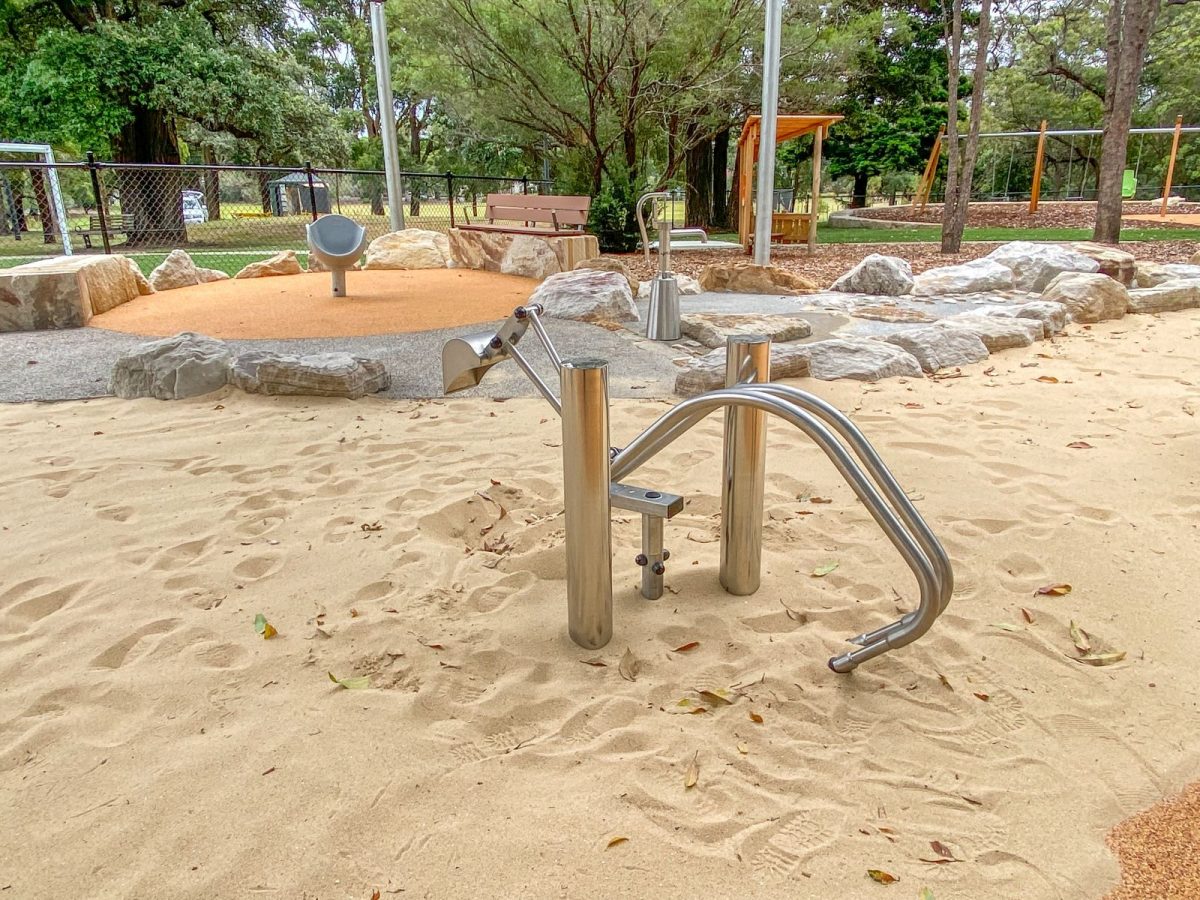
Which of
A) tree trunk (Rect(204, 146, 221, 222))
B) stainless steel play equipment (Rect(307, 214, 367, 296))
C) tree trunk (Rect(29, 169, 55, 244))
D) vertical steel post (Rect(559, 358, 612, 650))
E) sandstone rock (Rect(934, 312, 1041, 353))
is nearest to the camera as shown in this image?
vertical steel post (Rect(559, 358, 612, 650))

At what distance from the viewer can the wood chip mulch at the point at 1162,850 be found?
4.01 ft

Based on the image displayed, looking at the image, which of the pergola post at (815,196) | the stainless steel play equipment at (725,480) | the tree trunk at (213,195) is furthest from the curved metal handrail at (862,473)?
the tree trunk at (213,195)

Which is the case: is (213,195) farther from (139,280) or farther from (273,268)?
(139,280)

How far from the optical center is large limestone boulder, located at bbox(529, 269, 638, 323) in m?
6.24

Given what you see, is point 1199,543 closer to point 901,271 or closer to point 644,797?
point 644,797

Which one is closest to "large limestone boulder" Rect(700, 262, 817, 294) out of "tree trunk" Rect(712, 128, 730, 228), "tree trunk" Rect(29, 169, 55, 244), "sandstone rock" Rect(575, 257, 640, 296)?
"sandstone rock" Rect(575, 257, 640, 296)

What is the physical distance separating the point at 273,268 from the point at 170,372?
575cm

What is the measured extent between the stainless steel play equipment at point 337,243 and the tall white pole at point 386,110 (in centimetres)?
313

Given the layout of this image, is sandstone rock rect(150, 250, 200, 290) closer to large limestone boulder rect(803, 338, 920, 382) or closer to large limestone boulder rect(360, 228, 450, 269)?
large limestone boulder rect(360, 228, 450, 269)

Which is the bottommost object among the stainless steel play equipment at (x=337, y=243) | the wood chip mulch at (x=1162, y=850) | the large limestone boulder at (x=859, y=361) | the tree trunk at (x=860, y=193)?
the wood chip mulch at (x=1162, y=850)

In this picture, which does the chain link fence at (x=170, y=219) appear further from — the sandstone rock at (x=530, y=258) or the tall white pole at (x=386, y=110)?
the sandstone rock at (x=530, y=258)

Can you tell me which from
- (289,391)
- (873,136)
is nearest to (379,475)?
(289,391)

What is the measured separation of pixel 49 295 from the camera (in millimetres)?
6125

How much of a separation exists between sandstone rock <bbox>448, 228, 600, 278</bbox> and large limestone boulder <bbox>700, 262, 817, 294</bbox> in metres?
1.41
